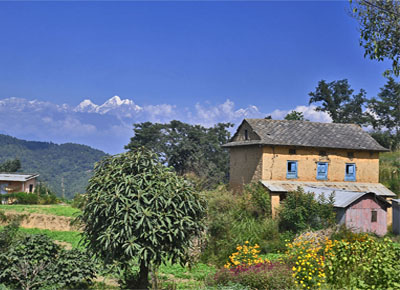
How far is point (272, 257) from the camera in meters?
17.0

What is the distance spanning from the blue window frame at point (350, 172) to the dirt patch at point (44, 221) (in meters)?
19.4

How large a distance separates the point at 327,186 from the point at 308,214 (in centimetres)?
572

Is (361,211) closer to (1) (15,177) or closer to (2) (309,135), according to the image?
(2) (309,135)

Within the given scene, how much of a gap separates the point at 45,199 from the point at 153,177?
33007 mm

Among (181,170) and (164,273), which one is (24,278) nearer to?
(164,273)

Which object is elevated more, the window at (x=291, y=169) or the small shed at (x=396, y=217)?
the window at (x=291, y=169)

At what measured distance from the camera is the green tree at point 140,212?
353 inches

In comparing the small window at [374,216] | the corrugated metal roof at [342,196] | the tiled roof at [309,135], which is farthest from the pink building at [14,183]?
the small window at [374,216]

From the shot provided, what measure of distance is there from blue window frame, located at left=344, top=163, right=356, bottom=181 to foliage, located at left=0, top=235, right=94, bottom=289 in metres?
19.8

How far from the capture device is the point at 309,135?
26.4 metres

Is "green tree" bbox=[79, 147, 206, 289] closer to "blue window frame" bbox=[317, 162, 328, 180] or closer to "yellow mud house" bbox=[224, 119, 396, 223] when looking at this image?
"yellow mud house" bbox=[224, 119, 396, 223]

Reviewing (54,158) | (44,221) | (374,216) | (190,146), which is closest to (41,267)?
(374,216)

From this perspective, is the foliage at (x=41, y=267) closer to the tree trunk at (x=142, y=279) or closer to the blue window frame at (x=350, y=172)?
the tree trunk at (x=142, y=279)

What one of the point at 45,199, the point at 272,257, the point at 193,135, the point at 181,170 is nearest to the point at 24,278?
the point at 272,257
